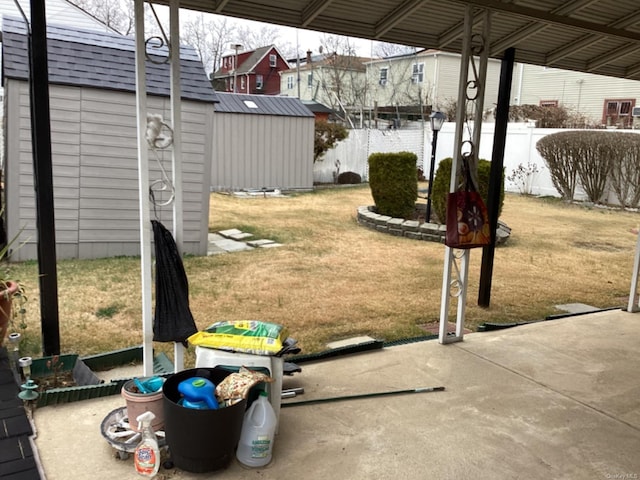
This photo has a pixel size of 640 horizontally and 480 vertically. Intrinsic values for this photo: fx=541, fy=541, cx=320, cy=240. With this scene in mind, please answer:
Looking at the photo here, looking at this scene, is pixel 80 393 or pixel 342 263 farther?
pixel 342 263

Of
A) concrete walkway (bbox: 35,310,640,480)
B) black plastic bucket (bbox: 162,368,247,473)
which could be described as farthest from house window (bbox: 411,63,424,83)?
black plastic bucket (bbox: 162,368,247,473)

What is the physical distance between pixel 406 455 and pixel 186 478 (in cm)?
92

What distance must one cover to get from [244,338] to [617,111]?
61.0ft

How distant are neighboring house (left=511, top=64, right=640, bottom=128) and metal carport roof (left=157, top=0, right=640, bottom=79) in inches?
Result: 538

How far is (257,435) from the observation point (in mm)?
2184

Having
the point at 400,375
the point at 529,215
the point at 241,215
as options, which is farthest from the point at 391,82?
the point at 400,375

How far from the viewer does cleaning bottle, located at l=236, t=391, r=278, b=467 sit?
219 centimetres

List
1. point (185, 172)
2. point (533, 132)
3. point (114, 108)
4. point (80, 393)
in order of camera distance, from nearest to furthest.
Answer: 1. point (80, 393)
2. point (114, 108)
3. point (185, 172)
4. point (533, 132)

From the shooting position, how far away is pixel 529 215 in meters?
10.6

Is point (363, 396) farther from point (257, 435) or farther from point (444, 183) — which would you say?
point (444, 183)

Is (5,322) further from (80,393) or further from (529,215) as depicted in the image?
(529,215)

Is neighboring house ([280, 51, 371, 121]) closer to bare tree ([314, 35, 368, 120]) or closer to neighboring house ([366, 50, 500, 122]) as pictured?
bare tree ([314, 35, 368, 120])

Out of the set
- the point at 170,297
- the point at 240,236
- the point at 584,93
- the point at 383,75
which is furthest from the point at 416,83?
the point at 170,297

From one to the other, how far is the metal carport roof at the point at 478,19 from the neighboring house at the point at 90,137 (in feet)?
9.32
